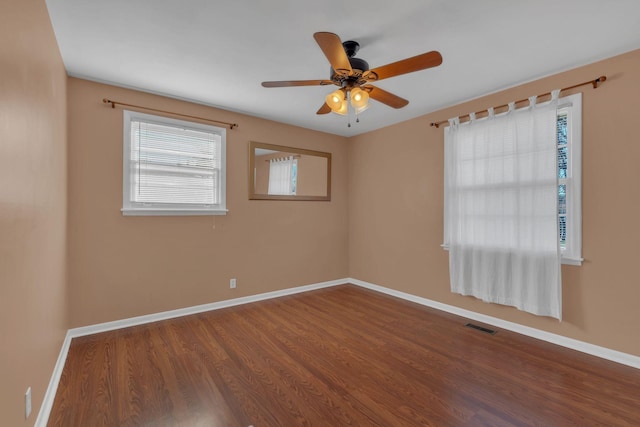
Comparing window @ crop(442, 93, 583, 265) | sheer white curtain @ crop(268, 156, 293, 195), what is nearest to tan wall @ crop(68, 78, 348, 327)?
sheer white curtain @ crop(268, 156, 293, 195)

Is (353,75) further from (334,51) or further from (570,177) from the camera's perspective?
(570,177)

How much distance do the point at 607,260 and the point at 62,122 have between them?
4.81 meters

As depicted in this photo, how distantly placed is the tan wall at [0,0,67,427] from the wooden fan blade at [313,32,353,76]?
1.36m

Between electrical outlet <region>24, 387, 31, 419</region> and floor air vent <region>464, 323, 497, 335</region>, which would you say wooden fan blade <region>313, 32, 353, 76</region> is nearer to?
electrical outlet <region>24, 387, 31, 419</region>

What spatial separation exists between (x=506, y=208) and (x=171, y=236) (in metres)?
3.72

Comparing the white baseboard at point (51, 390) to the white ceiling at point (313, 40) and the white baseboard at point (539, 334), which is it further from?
the white baseboard at point (539, 334)

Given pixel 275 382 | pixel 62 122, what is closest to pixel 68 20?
pixel 62 122

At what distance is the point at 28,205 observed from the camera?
5.04ft

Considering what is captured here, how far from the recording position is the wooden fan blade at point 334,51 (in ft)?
5.35

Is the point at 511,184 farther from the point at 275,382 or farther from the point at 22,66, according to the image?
the point at 22,66

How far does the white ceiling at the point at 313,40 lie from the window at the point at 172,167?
0.47 meters

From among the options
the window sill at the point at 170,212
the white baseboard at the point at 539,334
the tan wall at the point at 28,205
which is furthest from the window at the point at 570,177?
the tan wall at the point at 28,205

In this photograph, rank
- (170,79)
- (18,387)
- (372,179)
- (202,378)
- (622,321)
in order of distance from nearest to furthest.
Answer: (18,387), (202,378), (622,321), (170,79), (372,179)

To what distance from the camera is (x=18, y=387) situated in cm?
134
